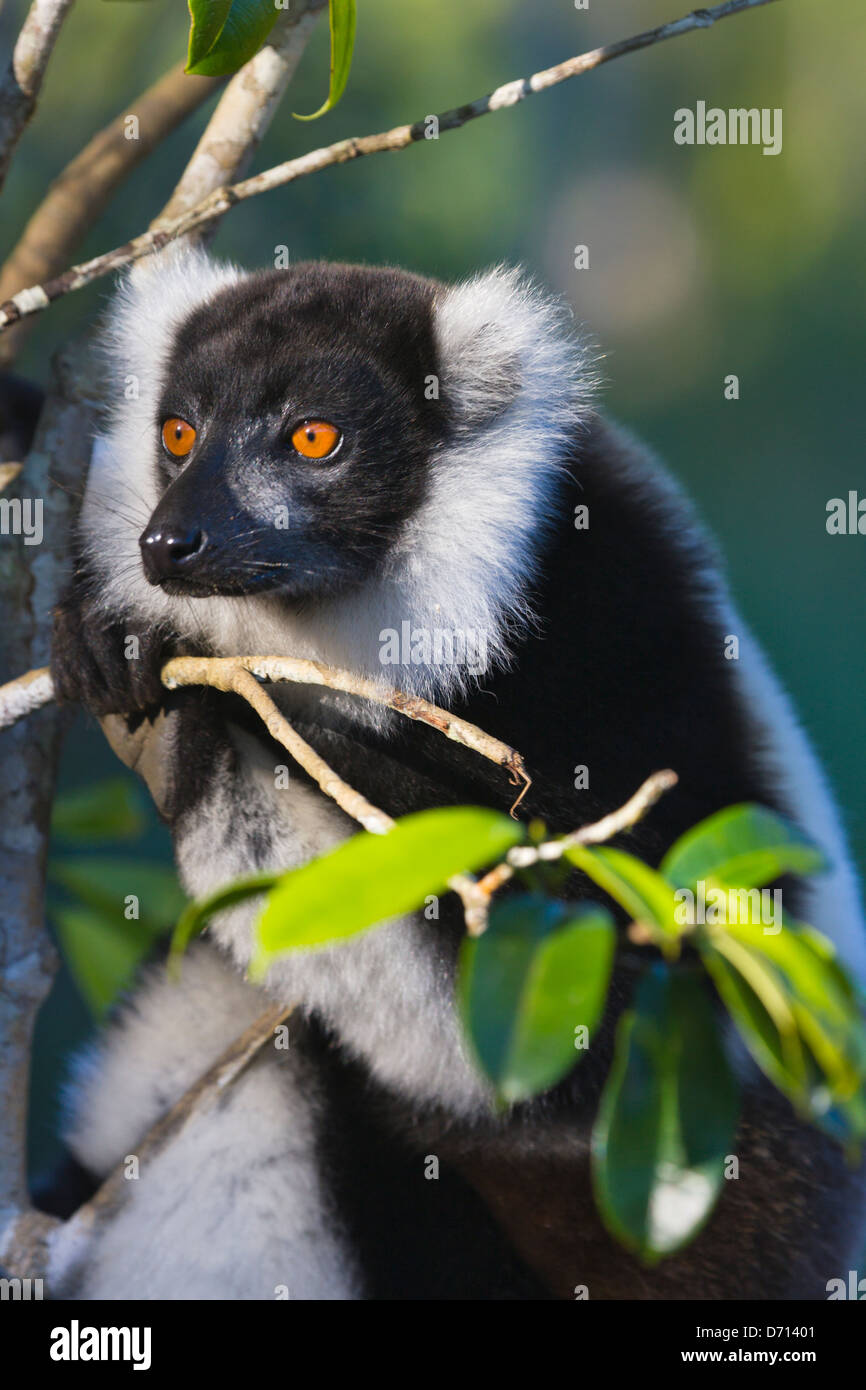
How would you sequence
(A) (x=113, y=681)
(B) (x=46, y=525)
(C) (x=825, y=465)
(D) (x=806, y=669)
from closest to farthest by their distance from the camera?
(A) (x=113, y=681) → (B) (x=46, y=525) → (D) (x=806, y=669) → (C) (x=825, y=465)

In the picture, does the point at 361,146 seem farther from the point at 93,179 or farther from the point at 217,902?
the point at 217,902

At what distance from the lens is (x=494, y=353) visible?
1.49 metres

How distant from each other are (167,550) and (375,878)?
32.3 inches

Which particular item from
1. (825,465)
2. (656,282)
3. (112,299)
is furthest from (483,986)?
(656,282)

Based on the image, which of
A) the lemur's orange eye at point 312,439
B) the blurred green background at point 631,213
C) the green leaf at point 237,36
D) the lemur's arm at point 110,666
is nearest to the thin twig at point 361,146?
the green leaf at point 237,36

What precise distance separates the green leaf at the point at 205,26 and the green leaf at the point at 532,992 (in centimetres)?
91

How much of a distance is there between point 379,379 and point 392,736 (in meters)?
0.44

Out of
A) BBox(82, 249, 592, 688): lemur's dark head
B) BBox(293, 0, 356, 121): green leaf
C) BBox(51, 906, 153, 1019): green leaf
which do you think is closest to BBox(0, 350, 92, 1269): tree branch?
BBox(82, 249, 592, 688): lemur's dark head

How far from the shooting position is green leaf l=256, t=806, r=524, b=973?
501 mm

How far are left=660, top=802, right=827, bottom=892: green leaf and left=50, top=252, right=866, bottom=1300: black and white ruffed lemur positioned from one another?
2.71ft

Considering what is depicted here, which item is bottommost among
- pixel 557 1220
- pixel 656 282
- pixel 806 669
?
pixel 557 1220

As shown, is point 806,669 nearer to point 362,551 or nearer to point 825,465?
point 825,465

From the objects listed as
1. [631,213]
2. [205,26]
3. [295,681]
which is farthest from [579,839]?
[631,213]

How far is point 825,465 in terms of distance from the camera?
320 cm
